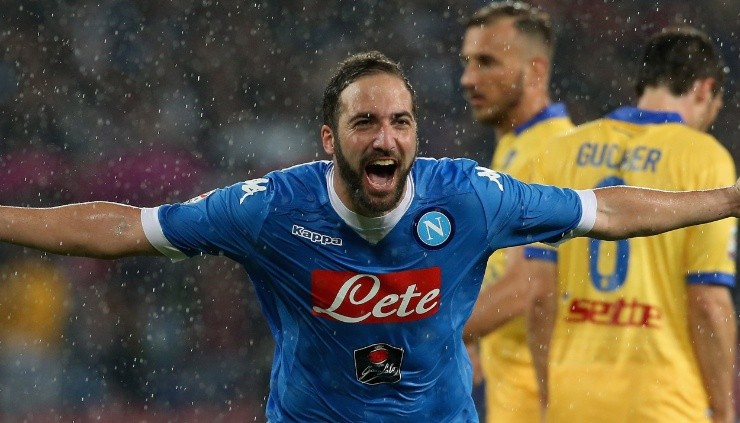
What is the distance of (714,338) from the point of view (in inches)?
201

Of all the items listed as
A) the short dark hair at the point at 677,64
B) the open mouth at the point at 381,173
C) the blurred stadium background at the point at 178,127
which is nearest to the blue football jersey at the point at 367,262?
the open mouth at the point at 381,173

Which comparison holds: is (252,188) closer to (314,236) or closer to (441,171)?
(314,236)

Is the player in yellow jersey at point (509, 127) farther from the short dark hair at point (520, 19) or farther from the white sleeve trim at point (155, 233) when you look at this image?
the white sleeve trim at point (155, 233)

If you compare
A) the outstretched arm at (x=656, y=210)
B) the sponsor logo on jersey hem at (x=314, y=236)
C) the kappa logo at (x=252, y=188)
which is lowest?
the sponsor logo on jersey hem at (x=314, y=236)

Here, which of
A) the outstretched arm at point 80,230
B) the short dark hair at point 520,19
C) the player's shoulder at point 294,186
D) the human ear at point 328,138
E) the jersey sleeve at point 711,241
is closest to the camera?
the outstretched arm at point 80,230

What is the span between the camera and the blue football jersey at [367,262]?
152 inches

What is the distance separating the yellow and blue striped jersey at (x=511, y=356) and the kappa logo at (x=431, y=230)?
6.12ft

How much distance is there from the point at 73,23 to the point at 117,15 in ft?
1.27

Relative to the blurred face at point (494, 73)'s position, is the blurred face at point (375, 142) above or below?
below

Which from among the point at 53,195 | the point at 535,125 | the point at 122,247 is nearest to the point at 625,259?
the point at 535,125

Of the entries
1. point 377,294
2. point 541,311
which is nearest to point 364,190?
point 377,294

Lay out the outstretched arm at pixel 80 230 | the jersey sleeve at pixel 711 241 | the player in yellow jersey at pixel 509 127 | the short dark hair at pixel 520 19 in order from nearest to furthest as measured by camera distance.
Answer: the outstretched arm at pixel 80 230 → the jersey sleeve at pixel 711 241 → the player in yellow jersey at pixel 509 127 → the short dark hair at pixel 520 19

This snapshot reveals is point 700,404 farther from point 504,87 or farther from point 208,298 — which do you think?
point 208,298

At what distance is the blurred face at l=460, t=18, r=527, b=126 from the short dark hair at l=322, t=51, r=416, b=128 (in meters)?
2.41
